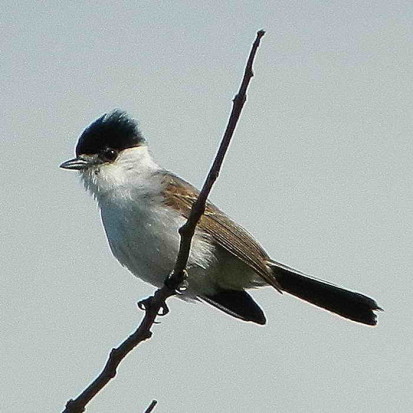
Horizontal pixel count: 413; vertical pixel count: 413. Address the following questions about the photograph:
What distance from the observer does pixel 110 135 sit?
20.3 feet

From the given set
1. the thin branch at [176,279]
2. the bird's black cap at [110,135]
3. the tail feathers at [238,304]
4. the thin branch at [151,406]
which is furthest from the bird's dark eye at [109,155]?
the thin branch at [151,406]

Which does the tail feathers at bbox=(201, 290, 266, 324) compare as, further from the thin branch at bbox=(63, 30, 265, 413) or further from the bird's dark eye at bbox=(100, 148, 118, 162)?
the thin branch at bbox=(63, 30, 265, 413)

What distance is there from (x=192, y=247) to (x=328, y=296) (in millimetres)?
901

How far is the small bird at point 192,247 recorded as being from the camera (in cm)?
531

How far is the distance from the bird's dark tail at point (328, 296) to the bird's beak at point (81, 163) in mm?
1330

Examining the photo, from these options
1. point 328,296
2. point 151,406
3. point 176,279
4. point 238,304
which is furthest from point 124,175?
point 151,406

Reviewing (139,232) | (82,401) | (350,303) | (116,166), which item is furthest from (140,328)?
(116,166)

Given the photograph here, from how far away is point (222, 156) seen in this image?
3.02 meters

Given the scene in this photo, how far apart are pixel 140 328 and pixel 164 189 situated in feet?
6.52

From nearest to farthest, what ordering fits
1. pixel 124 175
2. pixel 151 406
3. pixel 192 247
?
pixel 151 406, pixel 192 247, pixel 124 175

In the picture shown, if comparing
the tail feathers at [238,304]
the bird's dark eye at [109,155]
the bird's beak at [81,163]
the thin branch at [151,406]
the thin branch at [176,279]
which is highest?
the bird's dark eye at [109,155]

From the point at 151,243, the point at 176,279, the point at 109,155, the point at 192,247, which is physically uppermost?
the point at 109,155

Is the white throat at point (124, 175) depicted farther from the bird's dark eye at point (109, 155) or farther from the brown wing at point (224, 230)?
the brown wing at point (224, 230)

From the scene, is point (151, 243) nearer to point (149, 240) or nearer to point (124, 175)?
point (149, 240)
